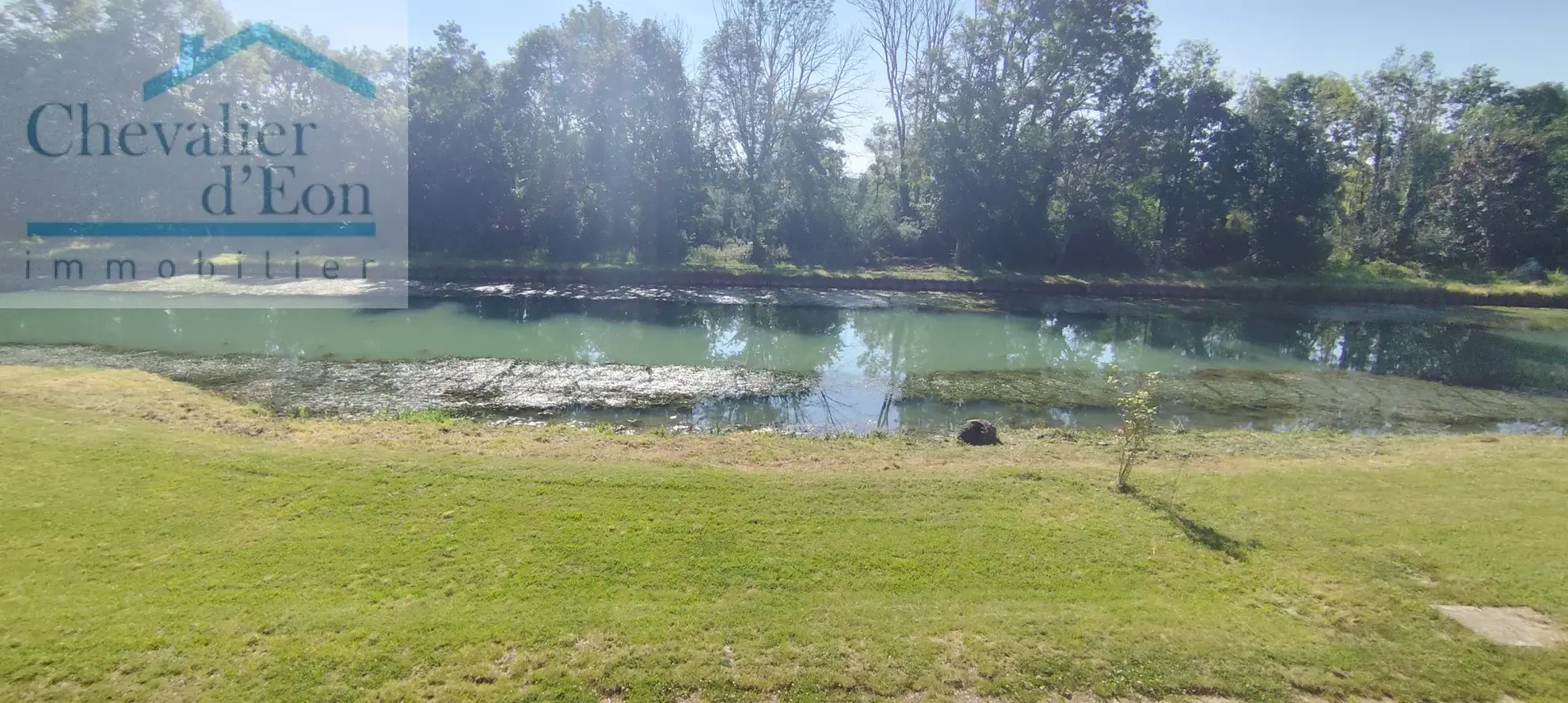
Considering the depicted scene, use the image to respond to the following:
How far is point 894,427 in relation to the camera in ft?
34.7

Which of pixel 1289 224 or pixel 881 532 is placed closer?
pixel 881 532

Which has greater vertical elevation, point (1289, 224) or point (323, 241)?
point (1289, 224)

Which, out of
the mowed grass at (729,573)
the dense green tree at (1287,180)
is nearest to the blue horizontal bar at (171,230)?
the mowed grass at (729,573)

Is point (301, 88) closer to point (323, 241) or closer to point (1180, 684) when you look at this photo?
point (323, 241)

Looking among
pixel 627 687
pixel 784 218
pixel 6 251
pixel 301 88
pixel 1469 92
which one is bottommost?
pixel 627 687

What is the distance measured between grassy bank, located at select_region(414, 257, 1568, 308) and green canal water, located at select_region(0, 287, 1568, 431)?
313 centimetres

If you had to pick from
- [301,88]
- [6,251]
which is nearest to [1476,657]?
[6,251]

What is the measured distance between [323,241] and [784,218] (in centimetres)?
1774

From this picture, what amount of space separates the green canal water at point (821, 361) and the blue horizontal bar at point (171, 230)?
897 cm

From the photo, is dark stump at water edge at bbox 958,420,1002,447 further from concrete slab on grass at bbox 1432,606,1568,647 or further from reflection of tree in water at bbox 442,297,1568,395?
concrete slab on grass at bbox 1432,606,1568,647

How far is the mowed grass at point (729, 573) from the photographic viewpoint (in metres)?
3.79

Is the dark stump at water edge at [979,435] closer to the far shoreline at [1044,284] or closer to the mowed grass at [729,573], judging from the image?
the mowed grass at [729,573]

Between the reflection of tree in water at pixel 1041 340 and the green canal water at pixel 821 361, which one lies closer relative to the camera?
the green canal water at pixel 821 361

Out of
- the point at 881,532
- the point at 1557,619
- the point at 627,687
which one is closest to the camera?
the point at 627,687
